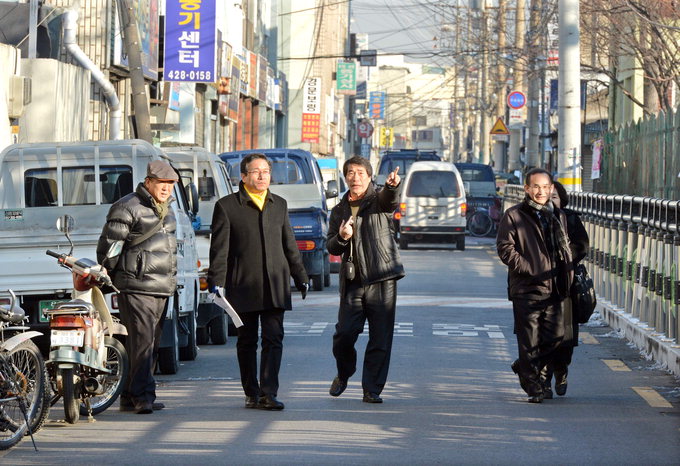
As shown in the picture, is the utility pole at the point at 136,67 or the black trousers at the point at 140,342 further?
the utility pole at the point at 136,67

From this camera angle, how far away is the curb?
12203mm

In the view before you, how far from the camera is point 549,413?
9977 millimetres

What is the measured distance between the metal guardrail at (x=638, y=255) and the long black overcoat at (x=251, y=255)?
3.76 metres

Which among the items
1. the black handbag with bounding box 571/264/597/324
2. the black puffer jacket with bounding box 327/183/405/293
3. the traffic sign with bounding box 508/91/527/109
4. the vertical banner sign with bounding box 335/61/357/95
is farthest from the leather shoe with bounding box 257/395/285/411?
the vertical banner sign with bounding box 335/61/357/95

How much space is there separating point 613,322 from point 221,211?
7.56 metres

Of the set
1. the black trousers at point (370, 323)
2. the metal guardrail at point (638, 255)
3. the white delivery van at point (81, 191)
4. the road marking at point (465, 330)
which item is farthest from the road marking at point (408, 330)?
the black trousers at point (370, 323)

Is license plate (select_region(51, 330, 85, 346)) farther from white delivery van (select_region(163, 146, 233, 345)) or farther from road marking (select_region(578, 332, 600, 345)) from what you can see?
road marking (select_region(578, 332, 600, 345))

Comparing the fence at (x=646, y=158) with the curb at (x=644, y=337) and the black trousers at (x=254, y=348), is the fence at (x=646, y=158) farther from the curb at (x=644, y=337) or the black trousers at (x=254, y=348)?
the black trousers at (x=254, y=348)

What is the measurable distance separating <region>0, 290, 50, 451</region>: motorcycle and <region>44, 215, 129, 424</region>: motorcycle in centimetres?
42

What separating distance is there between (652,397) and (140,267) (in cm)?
399

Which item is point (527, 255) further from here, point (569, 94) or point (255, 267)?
point (569, 94)

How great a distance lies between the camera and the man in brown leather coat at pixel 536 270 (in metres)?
10.5

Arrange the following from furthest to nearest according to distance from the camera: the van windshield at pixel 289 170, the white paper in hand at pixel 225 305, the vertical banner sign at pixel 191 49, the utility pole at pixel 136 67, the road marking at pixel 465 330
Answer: the vertical banner sign at pixel 191 49 → the van windshield at pixel 289 170 → the utility pole at pixel 136 67 → the road marking at pixel 465 330 → the white paper in hand at pixel 225 305

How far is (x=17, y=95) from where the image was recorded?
21734 millimetres
